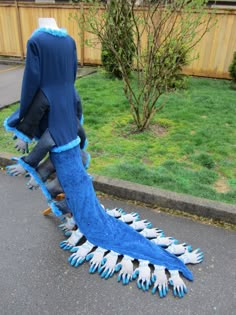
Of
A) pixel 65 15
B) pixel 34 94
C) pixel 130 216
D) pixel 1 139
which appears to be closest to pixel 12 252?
pixel 130 216

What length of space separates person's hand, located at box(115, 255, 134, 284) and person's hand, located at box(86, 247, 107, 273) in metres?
0.16

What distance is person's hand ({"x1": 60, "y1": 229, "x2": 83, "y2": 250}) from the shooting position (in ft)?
8.57

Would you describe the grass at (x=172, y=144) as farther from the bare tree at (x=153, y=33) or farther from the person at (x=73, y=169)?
the person at (x=73, y=169)

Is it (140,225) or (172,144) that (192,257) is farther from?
(172,144)

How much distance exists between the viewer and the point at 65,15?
10.5 m

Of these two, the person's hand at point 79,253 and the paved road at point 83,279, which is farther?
the person's hand at point 79,253

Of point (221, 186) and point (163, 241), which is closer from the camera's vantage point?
point (163, 241)

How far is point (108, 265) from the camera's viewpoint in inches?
94.0

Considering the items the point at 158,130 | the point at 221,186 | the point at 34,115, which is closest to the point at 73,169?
the point at 34,115

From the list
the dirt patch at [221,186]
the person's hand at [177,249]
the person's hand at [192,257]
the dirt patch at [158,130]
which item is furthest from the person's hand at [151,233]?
the dirt patch at [158,130]

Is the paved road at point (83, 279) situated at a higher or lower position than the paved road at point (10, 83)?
higher

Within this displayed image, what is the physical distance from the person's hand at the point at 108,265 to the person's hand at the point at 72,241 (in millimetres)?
328

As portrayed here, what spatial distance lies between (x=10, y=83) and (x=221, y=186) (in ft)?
24.2

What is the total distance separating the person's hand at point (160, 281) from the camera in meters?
2.20
